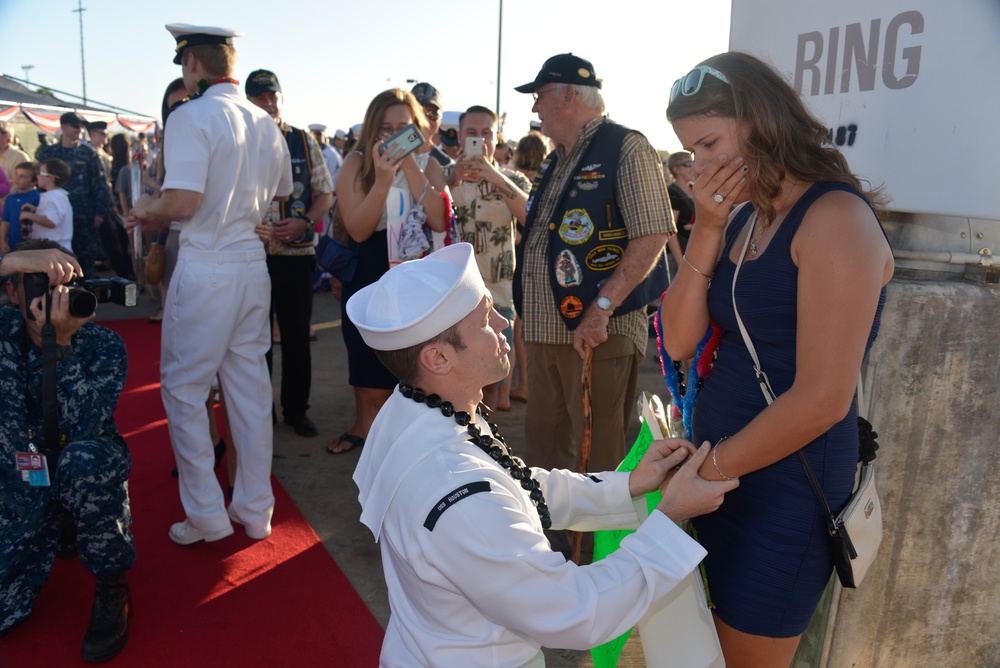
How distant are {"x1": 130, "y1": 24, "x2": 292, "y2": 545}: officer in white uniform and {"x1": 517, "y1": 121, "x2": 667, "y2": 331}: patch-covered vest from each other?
5.11 ft

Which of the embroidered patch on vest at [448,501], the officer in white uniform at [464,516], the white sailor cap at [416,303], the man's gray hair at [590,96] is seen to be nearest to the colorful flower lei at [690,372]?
the officer in white uniform at [464,516]

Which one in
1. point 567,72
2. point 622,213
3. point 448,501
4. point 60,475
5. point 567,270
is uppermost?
point 567,72

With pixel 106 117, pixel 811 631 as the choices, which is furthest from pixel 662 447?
pixel 106 117

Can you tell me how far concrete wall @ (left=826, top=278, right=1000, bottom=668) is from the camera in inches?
86.3

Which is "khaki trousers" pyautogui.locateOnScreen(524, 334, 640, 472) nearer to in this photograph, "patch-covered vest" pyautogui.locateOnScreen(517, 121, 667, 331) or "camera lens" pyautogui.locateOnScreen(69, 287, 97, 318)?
"patch-covered vest" pyautogui.locateOnScreen(517, 121, 667, 331)

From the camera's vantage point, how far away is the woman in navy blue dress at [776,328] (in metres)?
1.60

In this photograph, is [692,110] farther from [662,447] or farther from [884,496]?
[884,496]

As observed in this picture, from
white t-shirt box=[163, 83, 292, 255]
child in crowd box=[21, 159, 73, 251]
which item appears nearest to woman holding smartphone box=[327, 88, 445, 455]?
Result: white t-shirt box=[163, 83, 292, 255]

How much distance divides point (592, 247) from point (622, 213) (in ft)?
0.68

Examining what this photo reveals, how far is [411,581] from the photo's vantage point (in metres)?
1.60

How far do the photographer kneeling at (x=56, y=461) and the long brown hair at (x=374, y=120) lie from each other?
5.33 ft

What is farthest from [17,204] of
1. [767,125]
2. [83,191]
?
[767,125]

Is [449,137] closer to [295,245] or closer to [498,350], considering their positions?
[295,245]

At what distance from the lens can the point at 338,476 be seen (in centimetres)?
472
